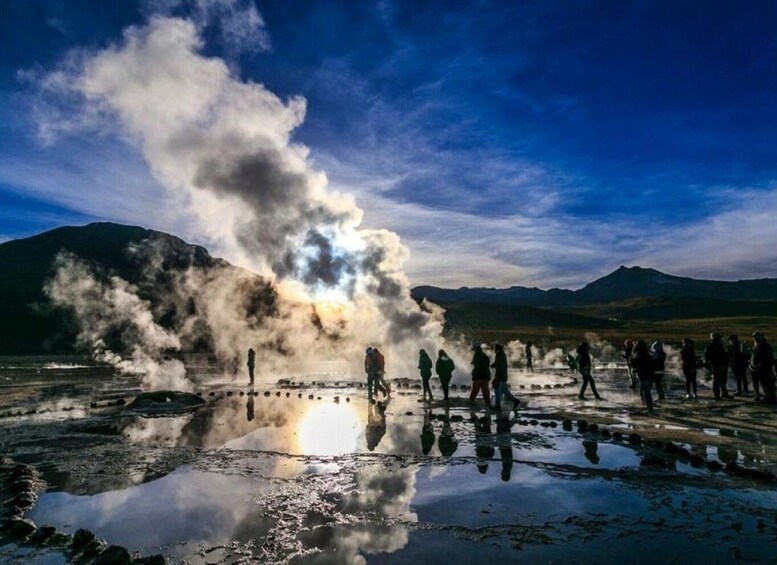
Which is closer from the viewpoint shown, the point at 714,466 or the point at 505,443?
the point at 714,466

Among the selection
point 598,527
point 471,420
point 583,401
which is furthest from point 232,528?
point 583,401

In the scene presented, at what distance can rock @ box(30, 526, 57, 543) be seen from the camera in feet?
25.3

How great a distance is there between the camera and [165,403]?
22.5 m

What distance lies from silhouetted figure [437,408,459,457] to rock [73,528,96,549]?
739 cm

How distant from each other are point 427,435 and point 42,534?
9.51 m

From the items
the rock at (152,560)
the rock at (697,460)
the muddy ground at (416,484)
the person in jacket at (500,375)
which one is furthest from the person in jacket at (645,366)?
the rock at (152,560)

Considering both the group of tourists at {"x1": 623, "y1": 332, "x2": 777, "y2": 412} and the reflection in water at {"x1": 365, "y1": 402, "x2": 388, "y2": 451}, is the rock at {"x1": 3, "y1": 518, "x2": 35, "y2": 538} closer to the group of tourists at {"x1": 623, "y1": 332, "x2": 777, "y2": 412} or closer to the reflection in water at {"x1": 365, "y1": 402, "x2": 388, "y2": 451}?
the reflection in water at {"x1": 365, "y1": 402, "x2": 388, "y2": 451}

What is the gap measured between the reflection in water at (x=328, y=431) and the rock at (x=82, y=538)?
20.0ft

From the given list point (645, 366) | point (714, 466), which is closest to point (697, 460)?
point (714, 466)

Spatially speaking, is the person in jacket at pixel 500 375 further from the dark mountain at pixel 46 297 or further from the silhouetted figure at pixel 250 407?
the dark mountain at pixel 46 297

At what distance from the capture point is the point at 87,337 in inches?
3674

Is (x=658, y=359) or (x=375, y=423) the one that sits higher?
(x=658, y=359)

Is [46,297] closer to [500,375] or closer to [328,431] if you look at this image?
[328,431]

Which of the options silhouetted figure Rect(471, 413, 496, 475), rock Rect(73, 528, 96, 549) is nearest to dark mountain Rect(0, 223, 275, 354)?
silhouetted figure Rect(471, 413, 496, 475)
